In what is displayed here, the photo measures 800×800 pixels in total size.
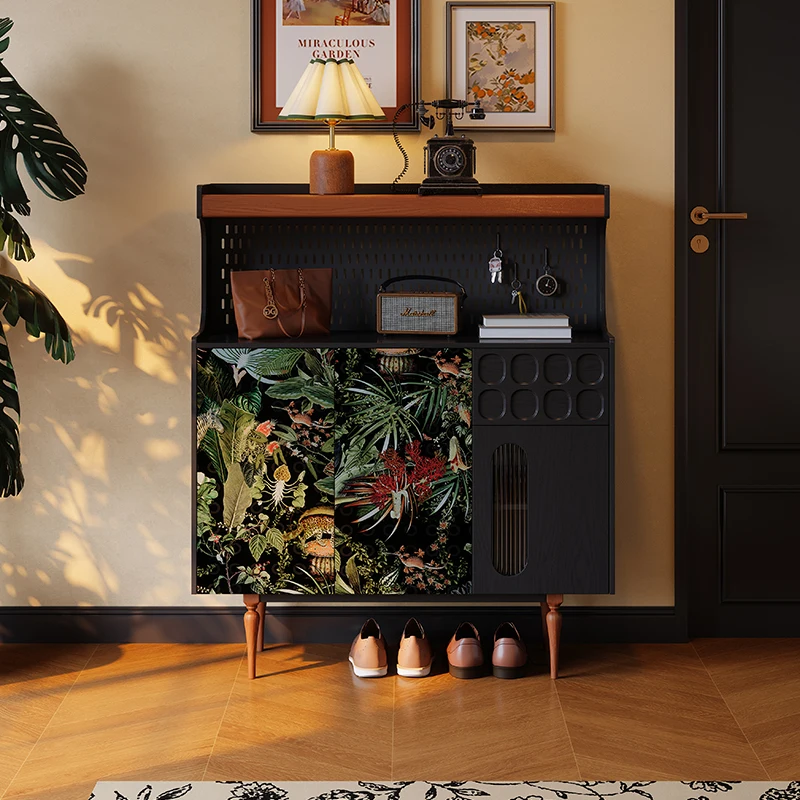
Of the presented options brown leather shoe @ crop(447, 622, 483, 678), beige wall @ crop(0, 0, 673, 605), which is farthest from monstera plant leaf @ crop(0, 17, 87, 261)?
brown leather shoe @ crop(447, 622, 483, 678)

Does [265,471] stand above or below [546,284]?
below

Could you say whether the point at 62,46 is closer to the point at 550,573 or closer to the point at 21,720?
the point at 21,720

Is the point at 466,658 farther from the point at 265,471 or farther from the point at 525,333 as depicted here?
the point at 525,333

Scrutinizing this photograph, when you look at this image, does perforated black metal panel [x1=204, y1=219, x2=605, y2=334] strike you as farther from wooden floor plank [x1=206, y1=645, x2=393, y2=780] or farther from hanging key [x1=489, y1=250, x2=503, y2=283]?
wooden floor plank [x1=206, y1=645, x2=393, y2=780]

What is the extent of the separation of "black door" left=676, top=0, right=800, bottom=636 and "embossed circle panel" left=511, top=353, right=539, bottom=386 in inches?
22.3

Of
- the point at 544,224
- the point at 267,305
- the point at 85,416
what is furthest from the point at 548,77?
the point at 85,416

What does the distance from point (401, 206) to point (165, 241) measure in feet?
2.30

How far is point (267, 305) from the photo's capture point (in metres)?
2.51

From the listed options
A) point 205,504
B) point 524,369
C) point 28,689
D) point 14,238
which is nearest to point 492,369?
point 524,369

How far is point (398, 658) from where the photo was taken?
8.48 feet

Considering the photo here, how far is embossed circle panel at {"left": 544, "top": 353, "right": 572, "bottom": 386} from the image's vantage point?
2.42 meters

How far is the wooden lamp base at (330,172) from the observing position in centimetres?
253

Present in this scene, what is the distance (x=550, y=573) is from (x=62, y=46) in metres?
1.91

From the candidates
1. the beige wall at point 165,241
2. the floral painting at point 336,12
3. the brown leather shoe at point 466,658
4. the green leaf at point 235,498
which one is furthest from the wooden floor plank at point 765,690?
the floral painting at point 336,12
